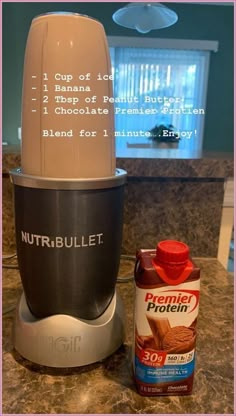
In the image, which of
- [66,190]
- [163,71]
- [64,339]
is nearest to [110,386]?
[64,339]

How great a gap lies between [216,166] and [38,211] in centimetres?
45

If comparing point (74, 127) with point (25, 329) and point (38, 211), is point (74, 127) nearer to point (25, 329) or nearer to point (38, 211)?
point (38, 211)

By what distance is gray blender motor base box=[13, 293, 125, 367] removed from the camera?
15.3 inches

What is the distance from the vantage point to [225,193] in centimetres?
72

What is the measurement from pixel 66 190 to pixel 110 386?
8.9 inches

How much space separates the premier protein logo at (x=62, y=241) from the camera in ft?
1.20

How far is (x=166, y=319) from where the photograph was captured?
1.13 feet

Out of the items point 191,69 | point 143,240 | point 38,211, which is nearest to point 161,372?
point 38,211

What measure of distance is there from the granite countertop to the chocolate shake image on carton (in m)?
0.02
